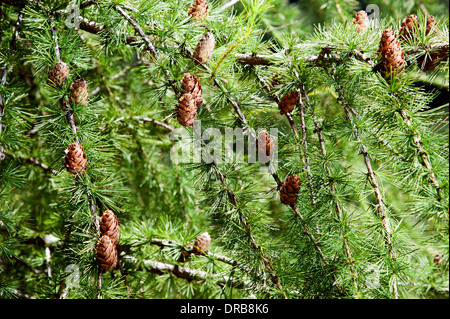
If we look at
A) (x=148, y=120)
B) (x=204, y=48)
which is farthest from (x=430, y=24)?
(x=148, y=120)

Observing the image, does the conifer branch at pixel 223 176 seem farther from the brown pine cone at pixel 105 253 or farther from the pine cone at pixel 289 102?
the brown pine cone at pixel 105 253

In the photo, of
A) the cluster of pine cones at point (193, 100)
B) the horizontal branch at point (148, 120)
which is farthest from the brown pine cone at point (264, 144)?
the horizontal branch at point (148, 120)

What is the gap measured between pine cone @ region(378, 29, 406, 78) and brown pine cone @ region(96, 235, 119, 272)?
40 cm

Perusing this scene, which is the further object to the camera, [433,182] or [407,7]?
[407,7]

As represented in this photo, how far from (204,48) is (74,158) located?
0.70 feet

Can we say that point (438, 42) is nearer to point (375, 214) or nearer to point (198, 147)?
point (375, 214)

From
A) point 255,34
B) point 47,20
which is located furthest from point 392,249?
point 47,20

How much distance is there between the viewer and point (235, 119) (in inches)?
22.2

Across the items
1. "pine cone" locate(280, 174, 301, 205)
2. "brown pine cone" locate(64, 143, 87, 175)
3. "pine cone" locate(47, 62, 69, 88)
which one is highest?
"pine cone" locate(47, 62, 69, 88)

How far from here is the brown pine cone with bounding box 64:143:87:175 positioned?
1.57 feet

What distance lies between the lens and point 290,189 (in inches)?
19.5

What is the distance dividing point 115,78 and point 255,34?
0.58 metres

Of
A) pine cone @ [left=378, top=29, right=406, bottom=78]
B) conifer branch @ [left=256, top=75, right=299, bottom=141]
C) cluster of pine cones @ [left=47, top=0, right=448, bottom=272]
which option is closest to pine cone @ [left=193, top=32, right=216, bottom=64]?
cluster of pine cones @ [left=47, top=0, right=448, bottom=272]

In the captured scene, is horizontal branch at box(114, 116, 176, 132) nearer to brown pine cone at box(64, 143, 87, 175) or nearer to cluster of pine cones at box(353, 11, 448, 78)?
brown pine cone at box(64, 143, 87, 175)
